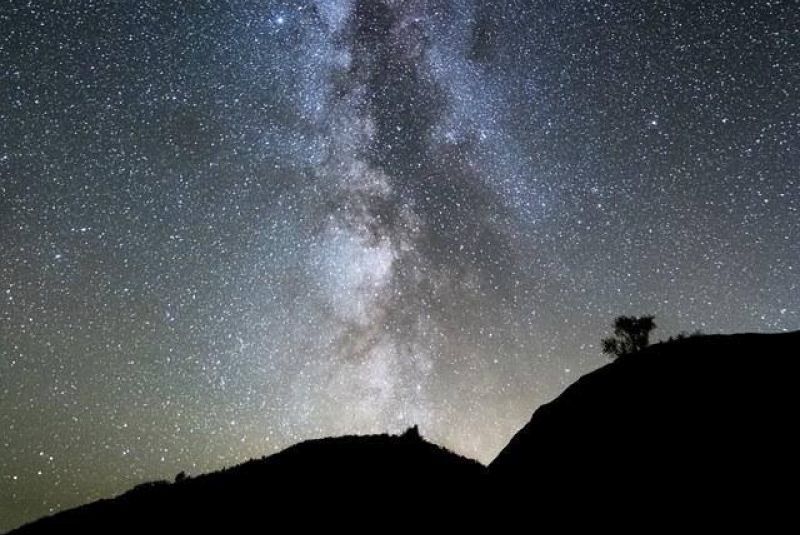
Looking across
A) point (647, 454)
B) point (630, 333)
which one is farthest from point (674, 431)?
point (630, 333)

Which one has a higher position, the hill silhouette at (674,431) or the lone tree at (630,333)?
the lone tree at (630,333)

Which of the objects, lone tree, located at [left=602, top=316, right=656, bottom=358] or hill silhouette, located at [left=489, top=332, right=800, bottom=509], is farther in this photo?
lone tree, located at [left=602, top=316, right=656, bottom=358]

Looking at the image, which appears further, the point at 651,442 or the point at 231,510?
the point at 231,510

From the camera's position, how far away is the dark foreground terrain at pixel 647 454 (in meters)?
7.76

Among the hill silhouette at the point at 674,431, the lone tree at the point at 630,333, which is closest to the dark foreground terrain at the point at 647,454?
the hill silhouette at the point at 674,431

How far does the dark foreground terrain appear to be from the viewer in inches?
305

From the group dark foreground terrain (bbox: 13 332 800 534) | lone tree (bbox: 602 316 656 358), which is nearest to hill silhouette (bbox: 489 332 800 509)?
dark foreground terrain (bbox: 13 332 800 534)

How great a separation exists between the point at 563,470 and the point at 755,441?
11.5 ft

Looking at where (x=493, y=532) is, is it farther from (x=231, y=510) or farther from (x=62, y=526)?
(x=62, y=526)

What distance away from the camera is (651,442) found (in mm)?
9180

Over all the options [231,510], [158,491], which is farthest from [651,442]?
[158,491]

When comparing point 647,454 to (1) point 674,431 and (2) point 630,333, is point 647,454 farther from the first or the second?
(2) point 630,333

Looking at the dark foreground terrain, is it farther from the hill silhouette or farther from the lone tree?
the lone tree

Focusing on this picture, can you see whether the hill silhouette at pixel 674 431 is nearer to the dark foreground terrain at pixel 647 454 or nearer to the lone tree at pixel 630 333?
the dark foreground terrain at pixel 647 454
